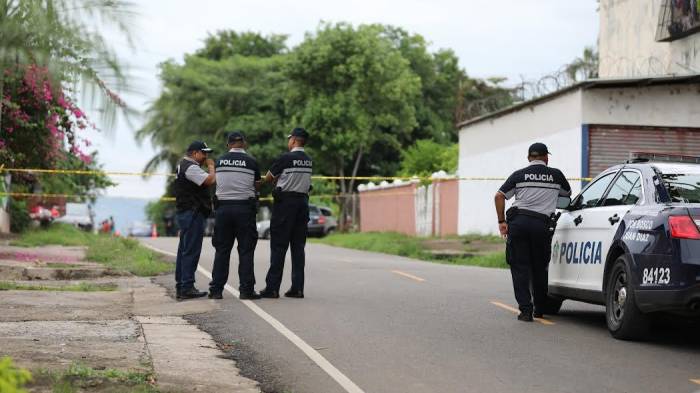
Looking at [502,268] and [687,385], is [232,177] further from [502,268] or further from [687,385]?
[502,268]

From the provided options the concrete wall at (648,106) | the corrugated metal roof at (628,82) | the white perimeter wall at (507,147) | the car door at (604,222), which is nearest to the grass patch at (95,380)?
the car door at (604,222)

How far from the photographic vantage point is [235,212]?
1299 centimetres

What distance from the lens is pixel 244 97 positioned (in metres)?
57.2

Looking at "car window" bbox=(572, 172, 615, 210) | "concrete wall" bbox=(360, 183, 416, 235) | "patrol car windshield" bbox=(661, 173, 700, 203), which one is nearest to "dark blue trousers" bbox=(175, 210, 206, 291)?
"car window" bbox=(572, 172, 615, 210)

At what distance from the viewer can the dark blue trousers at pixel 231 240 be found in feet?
42.4

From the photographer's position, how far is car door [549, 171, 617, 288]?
35.3ft

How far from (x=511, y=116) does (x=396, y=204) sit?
10722mm

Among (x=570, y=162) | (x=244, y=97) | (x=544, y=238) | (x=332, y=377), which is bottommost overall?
(x=332, y=377)

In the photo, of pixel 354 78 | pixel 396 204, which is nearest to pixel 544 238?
pixel 396 204

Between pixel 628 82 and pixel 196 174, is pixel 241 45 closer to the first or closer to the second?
pixel 628 82

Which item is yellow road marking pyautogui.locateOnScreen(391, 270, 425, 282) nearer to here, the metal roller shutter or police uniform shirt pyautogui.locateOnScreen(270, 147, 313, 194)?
police uniform shirt pyautogui.locateOnScreen(270, 147, 313, 194)

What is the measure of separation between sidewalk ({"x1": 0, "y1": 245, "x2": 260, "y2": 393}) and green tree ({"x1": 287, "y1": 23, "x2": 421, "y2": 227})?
3363 centimetres

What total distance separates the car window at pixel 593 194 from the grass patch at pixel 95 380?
543cm

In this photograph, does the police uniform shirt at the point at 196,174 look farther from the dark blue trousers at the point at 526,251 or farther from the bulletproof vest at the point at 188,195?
the dark blue trousers at the point at 526,251
